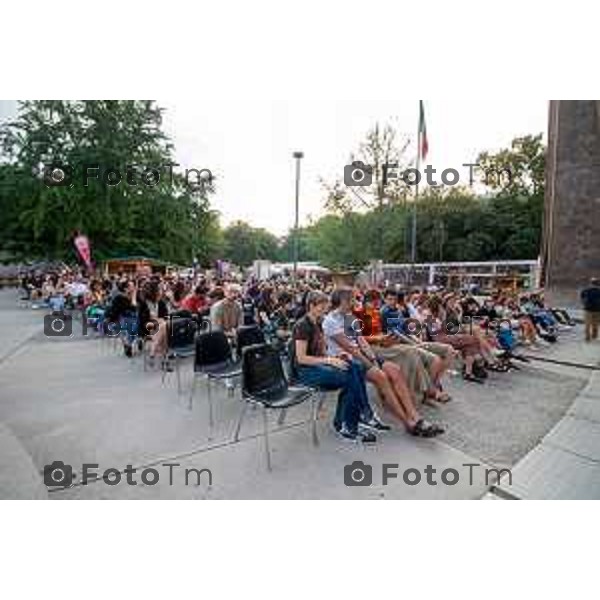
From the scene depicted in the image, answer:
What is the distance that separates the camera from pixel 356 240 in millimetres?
27672

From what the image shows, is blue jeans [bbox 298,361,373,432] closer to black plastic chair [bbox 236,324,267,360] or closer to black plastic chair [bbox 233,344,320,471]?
black plastic chair [bbox 233,344,320,471]

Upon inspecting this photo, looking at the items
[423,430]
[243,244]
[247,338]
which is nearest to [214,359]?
[247,338]

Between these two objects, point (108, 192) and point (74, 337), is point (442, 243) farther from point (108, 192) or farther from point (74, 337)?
point (74, 337)

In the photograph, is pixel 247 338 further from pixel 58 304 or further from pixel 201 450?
pixel 58 304

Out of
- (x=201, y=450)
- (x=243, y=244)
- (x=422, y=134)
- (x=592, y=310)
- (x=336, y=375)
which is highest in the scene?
(x=422, y=134)

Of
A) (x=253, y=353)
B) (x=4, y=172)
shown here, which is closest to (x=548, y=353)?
(x=253, y=353)

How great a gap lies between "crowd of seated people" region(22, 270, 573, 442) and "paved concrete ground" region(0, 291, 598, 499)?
33 centimetres

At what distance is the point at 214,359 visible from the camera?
5.59 m

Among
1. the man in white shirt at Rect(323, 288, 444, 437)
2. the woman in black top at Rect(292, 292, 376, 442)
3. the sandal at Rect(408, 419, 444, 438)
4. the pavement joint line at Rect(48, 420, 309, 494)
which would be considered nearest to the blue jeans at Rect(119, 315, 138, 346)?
the pavement joint line at Rect(48, 420, 309, 494)

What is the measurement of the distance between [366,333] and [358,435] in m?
1.97

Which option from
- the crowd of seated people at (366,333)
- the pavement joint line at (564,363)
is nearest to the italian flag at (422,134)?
the crowd of seated people at (366,333)

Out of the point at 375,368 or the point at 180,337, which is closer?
the point at 375,368

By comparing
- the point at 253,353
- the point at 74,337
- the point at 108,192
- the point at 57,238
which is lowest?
the point at 74,337

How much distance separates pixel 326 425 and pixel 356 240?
77.1ft
